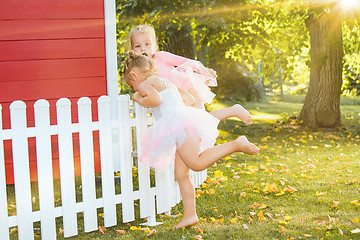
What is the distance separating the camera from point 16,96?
559 cm

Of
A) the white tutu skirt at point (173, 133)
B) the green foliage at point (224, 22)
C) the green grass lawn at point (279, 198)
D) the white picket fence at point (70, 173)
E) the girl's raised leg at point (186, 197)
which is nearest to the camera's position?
the white picket fence at point (70, 173)

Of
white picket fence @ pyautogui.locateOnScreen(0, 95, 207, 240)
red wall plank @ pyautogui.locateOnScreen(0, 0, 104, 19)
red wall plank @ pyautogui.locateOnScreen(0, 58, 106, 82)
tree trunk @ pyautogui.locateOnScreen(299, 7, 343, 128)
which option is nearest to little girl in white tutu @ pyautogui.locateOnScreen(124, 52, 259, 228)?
white picket fence @ pyautogui.locateOnScreen(0, 95, 207, 240)

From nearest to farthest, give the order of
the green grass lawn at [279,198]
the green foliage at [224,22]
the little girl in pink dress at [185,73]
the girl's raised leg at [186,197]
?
the green grass lawn at [279,198] → the girl's raised leg at [186,197] → the little girl in pink dress at [185,73] → the green foliage at [224,22]

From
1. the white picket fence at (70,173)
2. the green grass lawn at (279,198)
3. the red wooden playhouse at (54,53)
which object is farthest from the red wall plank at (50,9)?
the green grass lawn at (279,198)

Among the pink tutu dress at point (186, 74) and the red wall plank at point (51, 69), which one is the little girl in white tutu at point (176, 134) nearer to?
the pink tutu dress at point (186, 74)

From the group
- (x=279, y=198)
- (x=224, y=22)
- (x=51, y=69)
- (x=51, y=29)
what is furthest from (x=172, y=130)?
(x=224, y=22)

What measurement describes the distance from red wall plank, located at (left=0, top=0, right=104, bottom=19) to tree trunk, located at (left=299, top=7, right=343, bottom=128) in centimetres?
665

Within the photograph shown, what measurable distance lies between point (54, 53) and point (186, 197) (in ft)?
9.07

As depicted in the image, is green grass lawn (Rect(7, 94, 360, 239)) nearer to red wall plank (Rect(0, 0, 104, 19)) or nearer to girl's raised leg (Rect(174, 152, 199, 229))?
girl's raised leg (Rect(174, 152, 199, 229))

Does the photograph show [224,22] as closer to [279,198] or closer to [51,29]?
[51,29]

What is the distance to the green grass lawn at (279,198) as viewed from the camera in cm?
385

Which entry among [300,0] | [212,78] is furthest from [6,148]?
[300,0]

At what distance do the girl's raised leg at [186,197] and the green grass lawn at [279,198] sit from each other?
0.22 ft

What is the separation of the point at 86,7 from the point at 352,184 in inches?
152
